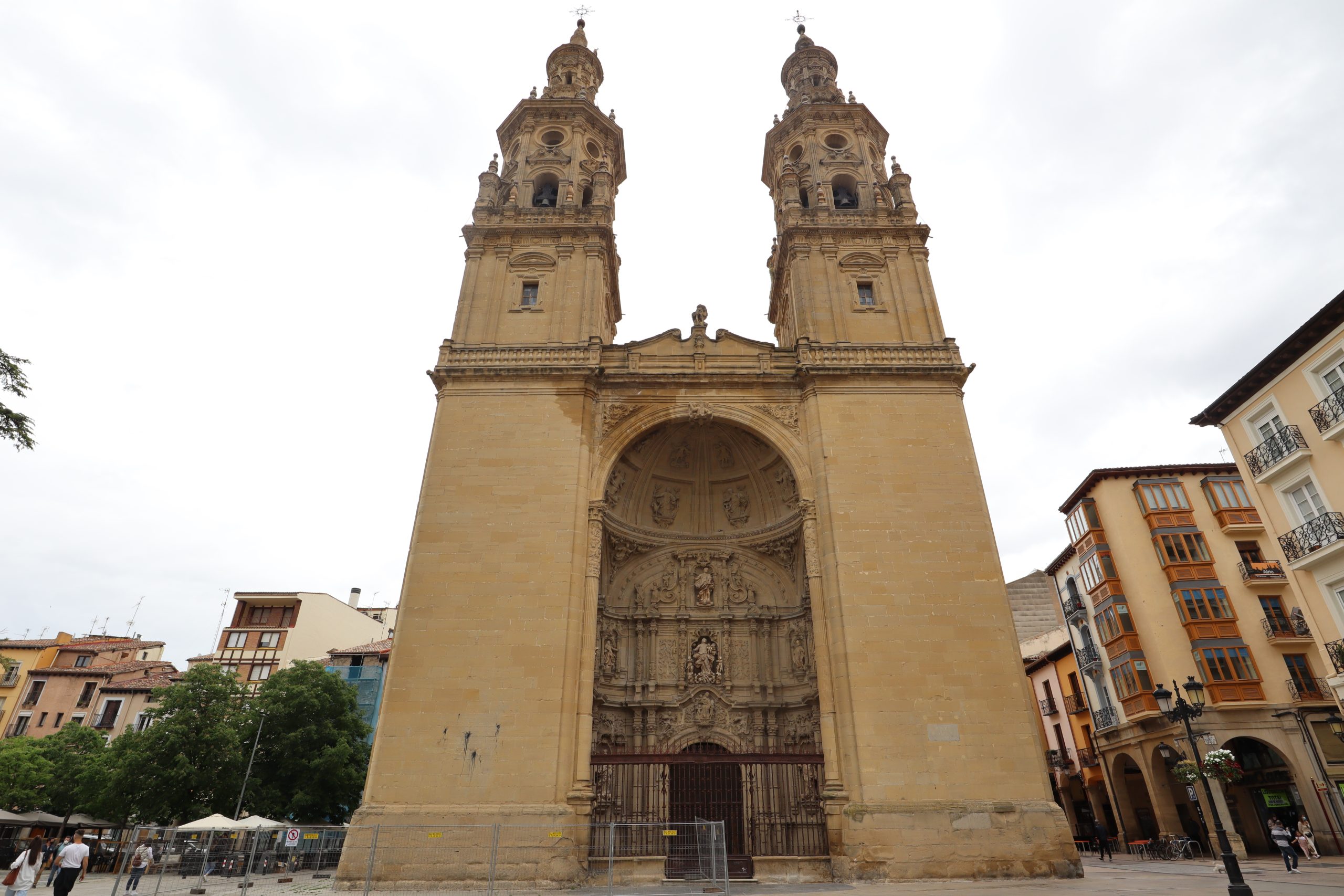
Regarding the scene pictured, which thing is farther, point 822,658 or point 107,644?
point 107,644

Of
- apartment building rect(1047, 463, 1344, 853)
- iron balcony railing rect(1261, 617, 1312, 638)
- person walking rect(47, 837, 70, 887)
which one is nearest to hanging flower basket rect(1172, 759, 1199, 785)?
apartment building rect(1047, 463, 1344, 853)

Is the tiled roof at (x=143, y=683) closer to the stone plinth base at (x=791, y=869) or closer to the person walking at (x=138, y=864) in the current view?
the person walking at (x=138, y=864)

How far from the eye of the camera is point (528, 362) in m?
21.5

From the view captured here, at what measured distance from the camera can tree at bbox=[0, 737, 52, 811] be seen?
27734mm

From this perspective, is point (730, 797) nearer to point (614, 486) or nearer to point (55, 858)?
point (614, 486)

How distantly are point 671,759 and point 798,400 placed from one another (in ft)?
34.0

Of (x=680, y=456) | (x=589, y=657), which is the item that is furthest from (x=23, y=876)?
(x=680, y=456)

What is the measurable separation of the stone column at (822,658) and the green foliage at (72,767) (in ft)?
87.2

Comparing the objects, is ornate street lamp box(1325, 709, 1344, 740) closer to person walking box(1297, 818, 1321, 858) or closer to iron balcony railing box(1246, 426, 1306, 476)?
person walking box(1297, 818, 1321, 858)

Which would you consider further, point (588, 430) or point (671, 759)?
point (588, 430)

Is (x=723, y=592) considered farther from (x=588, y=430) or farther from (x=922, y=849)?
(x=922, y=849)

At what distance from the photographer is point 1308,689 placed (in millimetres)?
23969

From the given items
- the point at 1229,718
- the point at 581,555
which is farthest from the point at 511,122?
the point at 1229,718

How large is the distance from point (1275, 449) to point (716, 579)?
47.9ft
